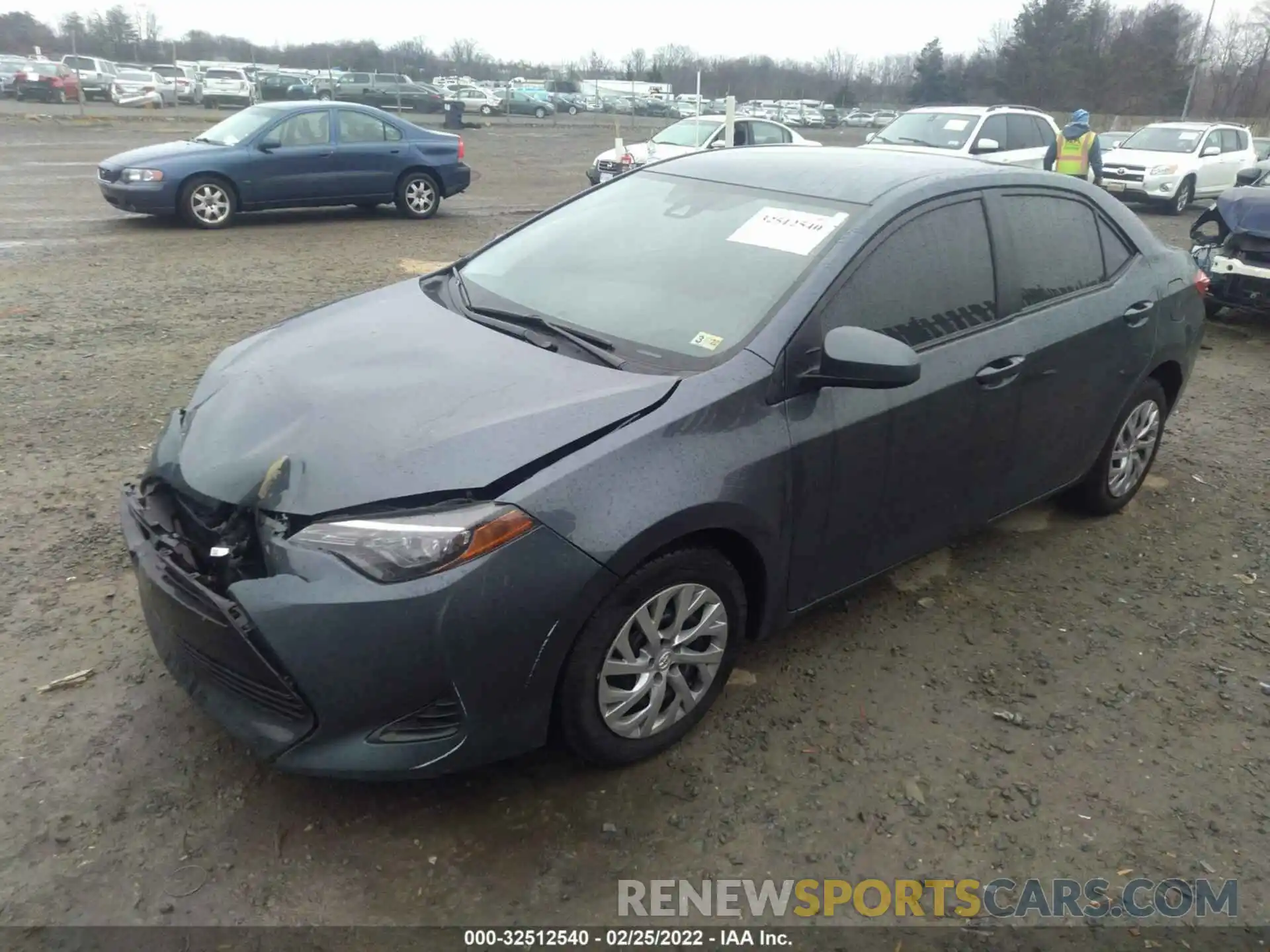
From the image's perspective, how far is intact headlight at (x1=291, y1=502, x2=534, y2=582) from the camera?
7.59 ft

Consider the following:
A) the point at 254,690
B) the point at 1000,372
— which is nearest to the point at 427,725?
the point at 254,690

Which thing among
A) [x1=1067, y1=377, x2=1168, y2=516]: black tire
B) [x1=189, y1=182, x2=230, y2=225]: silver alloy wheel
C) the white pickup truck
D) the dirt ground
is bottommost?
the dirt ground

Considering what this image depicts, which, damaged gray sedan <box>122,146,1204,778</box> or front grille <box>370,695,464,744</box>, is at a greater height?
damaged gray sedan <box>122,146,1204,778</box>

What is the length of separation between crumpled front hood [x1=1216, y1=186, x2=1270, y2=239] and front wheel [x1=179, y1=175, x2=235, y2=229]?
34.9ft

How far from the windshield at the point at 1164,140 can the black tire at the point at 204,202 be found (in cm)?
1644

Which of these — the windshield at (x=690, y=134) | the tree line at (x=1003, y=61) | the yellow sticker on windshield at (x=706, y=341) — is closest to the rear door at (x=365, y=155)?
the windshield at (x=690, y=134)

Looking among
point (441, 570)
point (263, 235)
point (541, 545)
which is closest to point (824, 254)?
point (541, 545)

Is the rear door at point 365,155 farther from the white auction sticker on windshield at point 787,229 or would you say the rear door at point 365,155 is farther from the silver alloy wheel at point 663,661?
the silver alloy wheel at point 663,661

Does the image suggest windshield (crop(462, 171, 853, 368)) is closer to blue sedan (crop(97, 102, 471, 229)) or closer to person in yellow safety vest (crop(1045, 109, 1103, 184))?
blue sedan (crop(97, 102, 471, 229))

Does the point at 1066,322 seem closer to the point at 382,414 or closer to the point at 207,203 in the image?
the point at 382,414

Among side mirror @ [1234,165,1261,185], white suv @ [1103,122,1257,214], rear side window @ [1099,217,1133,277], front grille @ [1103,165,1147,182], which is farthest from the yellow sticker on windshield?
front grille @ [1103,165,1147,182]

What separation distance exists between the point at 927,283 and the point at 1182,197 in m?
17.7

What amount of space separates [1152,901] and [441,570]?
208 centimetres

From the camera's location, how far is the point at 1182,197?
17.7 meters
